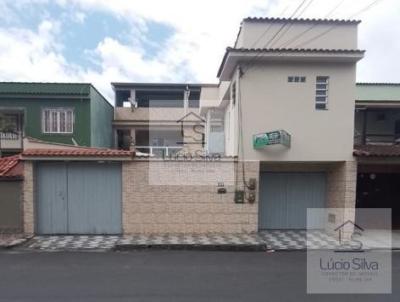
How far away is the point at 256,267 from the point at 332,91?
6181 mm

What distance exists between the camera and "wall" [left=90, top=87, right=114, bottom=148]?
23078mm

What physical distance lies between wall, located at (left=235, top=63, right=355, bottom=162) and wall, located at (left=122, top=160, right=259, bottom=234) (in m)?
1.53

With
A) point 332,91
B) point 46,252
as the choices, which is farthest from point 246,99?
point 46,252

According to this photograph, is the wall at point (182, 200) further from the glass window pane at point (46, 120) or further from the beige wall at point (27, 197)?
the glass window pane at point (46, 120)

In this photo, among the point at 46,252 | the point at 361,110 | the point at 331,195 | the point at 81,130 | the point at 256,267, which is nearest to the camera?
the point at 256,267

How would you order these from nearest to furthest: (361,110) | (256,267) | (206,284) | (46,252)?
1. (206,284)
2. (256,267)
3. (46,252)
4. (361,110)

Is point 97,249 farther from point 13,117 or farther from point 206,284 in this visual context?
point 13,117

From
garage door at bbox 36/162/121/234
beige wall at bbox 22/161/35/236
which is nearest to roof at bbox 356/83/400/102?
garage door at bbox 36/162/121/234

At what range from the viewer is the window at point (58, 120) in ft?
73.8

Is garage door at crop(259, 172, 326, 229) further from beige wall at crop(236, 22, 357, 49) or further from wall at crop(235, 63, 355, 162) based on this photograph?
beige wall at crop(236, 22, 357, 49)

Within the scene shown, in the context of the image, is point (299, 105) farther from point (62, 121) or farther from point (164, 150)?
point (62, 121)

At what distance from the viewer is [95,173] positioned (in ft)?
37.2

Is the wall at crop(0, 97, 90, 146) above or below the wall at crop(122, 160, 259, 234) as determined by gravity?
above

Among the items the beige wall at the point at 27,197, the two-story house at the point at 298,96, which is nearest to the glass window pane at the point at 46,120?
the beige wall at the point at 27,197
